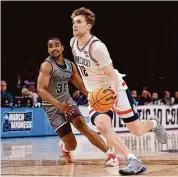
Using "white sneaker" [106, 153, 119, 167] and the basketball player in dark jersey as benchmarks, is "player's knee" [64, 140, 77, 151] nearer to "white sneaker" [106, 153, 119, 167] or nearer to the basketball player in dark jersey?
the basketball player in dark jersey

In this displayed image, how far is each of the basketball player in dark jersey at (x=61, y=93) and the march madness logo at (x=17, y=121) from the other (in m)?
7.23

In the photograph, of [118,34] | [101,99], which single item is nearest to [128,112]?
[101,99]

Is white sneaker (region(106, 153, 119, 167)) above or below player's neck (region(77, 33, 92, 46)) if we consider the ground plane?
below

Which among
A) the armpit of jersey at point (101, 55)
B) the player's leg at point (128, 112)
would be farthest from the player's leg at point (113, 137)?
the armpit of jersey at point (101, 55)

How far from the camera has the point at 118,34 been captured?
81.8 feet

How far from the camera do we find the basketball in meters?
6.06

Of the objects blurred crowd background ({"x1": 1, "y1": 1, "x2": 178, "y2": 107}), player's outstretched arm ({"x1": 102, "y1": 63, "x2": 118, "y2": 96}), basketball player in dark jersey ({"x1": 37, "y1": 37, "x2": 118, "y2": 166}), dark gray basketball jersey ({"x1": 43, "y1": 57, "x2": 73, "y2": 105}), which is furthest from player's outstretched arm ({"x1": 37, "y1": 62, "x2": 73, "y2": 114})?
blurred crowd background ({"x1": 1, "y1": 1, "x2": 178, "y2": 107})

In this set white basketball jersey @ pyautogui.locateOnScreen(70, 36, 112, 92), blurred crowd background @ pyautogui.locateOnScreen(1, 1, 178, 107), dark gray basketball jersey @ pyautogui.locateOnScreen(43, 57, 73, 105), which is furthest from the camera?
blurred crowd background @ pyautogui.locateOnScreen(1, 1, 178, 107)

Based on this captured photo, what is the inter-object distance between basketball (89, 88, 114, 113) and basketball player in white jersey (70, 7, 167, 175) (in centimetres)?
9

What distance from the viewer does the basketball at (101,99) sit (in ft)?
19.9

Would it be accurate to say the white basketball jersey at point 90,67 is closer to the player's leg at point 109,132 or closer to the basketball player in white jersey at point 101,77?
the basketball player in white jersey at point 101,77

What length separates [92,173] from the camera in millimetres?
6246

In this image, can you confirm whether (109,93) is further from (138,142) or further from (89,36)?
(138,142)

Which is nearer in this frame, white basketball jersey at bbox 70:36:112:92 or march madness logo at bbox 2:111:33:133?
white basketball jersey at bbox 70:36:112:92
